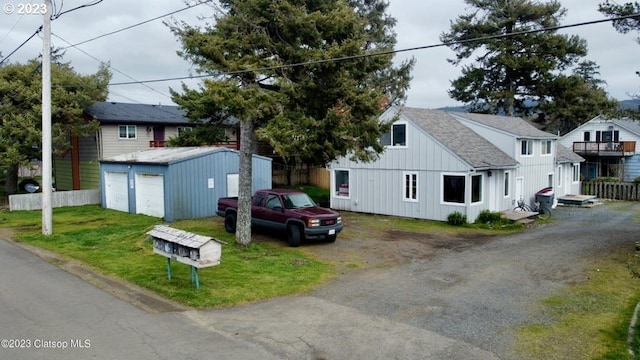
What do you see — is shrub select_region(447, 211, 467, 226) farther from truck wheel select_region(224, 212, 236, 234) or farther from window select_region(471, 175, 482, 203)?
truck wheel select_region(224, 212, 236, 234)

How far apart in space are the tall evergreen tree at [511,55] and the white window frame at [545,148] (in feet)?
51.9

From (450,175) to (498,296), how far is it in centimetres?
1191

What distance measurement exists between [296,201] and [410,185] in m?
8.53

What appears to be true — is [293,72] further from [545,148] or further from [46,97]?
[545,148]

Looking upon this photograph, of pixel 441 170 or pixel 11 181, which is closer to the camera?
pixel 441 170

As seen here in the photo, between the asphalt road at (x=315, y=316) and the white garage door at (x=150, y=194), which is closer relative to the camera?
the asphalt road at (x=315, y=316)

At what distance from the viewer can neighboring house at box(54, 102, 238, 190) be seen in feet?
98.7

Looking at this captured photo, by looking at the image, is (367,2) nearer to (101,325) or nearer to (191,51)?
(191,51)

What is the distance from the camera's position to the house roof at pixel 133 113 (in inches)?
1196

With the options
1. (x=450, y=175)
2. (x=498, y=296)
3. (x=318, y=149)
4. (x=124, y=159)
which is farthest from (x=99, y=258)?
(x=450, y=175)

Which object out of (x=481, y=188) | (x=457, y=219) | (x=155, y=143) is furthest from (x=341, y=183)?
(x=155, y=143)

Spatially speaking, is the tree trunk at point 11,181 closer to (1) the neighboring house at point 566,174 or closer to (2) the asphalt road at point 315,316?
(2) the asphalt road at point 315,316

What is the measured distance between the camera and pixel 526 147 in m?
26.5

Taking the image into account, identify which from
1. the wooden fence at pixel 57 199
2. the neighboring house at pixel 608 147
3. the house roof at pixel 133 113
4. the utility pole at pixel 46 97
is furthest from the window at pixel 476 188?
the neighboring house at pixel 608 147
